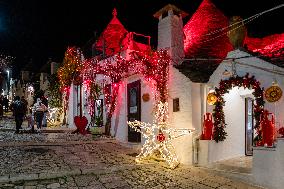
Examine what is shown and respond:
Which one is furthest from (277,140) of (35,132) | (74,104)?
(74,104)

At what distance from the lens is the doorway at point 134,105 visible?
561 inches

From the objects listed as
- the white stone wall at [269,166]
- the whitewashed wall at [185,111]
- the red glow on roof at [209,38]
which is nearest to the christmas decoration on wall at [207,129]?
the whitewashed wall at [185,111]

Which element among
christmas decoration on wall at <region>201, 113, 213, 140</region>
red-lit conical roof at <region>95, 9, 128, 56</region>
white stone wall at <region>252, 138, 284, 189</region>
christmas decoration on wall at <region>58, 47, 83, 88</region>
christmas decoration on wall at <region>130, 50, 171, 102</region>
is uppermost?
red-lit conical roof at <region>95, 9, 128, 56</region>

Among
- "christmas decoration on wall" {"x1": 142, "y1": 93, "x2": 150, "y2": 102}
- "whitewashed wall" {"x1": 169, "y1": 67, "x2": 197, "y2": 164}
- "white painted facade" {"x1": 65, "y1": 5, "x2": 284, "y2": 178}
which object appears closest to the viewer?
"white painted facade" {"x1": 65, "y1": 5, "x2": 284, "y2": 178}

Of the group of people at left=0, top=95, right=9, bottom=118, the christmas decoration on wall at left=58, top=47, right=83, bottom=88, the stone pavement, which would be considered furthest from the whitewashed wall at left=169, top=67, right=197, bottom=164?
the group of people at left=0, top=95, right=9, bottom=118

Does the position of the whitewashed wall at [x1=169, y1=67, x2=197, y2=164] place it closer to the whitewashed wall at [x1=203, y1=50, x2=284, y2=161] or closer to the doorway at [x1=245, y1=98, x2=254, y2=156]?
the whitewashed wall at [x1=203, y1=50, x2=284, y2=161]

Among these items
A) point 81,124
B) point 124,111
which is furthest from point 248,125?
point 81,124

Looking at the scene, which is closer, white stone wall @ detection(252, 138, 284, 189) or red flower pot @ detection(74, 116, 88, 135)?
white stone wall @ detection(252, 138, 284, 189)

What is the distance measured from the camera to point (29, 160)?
1010cm

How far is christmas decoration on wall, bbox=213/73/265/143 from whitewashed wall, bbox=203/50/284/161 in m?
0.19

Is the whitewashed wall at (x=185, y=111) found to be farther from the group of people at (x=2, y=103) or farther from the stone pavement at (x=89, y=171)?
the group of people at (x=2, y=103)

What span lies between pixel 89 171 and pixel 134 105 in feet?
19.5

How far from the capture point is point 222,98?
1097cm

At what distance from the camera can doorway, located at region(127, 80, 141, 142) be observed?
561 inches
